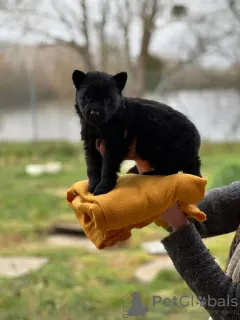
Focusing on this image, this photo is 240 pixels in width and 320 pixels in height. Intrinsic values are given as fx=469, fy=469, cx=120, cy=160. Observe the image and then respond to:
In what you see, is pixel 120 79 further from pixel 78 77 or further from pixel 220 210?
pixel 220 210

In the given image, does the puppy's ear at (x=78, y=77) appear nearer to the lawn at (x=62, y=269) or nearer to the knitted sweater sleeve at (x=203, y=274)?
the knitted sweater sleeve at (x=203, y=274)

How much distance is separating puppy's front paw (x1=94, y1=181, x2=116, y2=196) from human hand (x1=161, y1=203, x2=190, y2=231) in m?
0.10


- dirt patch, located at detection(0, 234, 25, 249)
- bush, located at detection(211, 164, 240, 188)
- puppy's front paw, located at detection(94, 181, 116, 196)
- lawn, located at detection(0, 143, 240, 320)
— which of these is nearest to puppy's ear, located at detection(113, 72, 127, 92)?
→ puppy's front paw, located at detection(94, 181, 116, 196)

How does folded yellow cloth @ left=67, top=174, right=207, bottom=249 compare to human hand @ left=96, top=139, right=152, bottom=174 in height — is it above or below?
below

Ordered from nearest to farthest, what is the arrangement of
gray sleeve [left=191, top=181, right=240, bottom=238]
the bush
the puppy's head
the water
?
1. the puppy's head
2. gray sleeve [left=191, top=181, right=240, bottom=238]
3. the bush
4. the water

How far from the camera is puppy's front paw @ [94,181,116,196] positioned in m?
0.63

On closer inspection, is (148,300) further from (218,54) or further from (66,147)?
(66,147)

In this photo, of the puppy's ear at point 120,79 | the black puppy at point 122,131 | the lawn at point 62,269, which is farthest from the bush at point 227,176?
the puppy's ear at point 120,79

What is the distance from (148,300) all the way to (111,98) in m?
1.07

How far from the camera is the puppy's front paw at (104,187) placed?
63 centimetres

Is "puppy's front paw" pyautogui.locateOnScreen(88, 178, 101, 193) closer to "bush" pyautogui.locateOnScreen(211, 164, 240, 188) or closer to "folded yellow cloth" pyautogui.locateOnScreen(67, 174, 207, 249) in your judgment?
"folded yellow cloth" pyautogui.locateOnScreen(67, 174, 207, 249)

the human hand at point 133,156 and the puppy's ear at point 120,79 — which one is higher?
the puppy's ear at point 120,79

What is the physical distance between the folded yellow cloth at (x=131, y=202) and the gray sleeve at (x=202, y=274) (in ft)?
0.17

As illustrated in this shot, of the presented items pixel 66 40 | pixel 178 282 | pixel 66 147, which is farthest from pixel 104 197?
pixel 66 147
